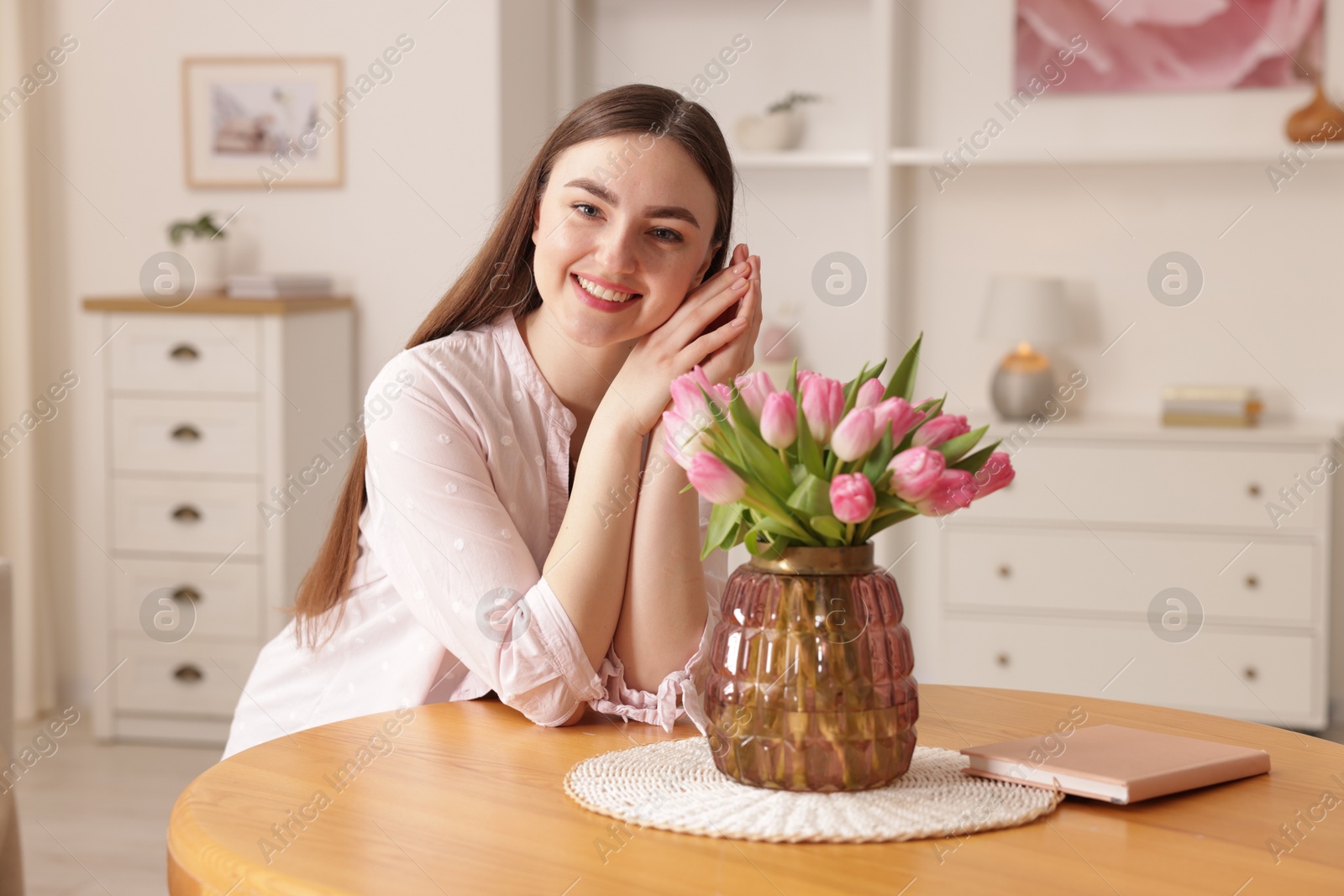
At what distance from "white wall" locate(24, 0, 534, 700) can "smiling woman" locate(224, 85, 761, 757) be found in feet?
7.28

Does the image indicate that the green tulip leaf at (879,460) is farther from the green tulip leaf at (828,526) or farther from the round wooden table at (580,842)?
the round wooden table at (580,842)

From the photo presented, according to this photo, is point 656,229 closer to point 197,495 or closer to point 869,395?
point 869,395

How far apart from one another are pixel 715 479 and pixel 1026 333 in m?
3.08

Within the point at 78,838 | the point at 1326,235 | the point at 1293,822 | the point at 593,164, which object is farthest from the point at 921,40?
the point at 1293,822

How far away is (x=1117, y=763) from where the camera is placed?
1.13 m

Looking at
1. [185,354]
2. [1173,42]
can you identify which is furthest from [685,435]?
[1173,42]

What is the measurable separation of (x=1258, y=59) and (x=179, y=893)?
3.88 meters

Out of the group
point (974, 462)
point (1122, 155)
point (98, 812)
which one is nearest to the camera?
point (974, 462)

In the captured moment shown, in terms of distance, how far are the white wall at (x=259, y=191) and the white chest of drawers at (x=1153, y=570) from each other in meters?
1.74

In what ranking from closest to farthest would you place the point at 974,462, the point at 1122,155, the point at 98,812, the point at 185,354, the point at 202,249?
1. the point at 974,462
2. the point at 98,812
3. the point at 185,354
4. the point at 1122,155
5. the point at 202,249

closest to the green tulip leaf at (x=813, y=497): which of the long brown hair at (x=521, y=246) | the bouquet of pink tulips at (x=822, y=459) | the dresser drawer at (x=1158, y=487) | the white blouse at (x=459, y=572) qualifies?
the bouquet of pink tulips at (x=822, y=459)

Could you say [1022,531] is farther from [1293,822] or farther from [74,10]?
[74,10]

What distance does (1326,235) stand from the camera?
393 cm

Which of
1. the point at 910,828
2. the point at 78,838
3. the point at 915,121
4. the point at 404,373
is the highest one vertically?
the point at 915,121
